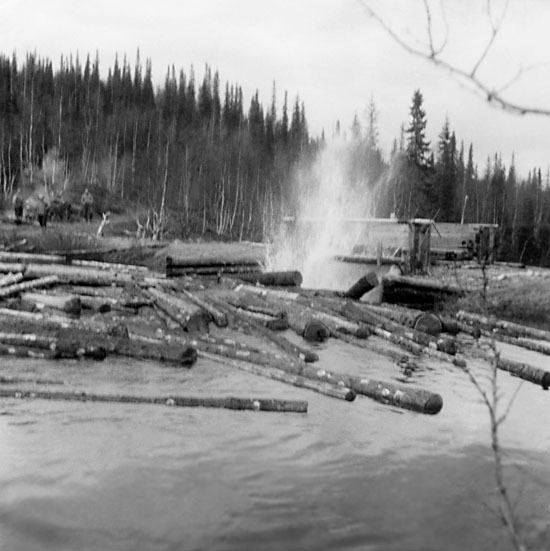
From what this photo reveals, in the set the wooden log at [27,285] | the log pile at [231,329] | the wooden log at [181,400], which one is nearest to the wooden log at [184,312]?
the log pile at [231,329]

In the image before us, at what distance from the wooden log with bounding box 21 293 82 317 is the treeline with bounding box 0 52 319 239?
4369 cm

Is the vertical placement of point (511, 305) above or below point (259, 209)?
below

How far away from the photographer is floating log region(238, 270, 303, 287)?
18.9 m

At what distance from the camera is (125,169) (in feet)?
257

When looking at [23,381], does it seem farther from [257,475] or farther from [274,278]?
[274,278]

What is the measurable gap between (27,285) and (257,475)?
10254 mm

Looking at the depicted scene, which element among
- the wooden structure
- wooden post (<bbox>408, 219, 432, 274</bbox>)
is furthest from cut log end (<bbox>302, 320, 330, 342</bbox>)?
wooden post (<bbox>408, 219, 432, 274</bbox>)

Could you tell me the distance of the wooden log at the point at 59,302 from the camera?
44.9ft

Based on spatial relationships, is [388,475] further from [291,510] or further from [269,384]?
[269,384]

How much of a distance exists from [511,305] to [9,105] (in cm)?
7277

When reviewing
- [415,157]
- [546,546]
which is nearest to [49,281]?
[546,546]

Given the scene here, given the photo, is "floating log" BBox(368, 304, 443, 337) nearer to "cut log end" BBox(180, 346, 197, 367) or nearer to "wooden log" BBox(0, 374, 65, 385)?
"cut log end" BBox(180, 346, 197, 367)

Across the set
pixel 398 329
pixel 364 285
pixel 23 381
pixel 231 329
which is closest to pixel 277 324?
pixel 231 329

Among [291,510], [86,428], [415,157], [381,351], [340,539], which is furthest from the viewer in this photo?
[415,157]
